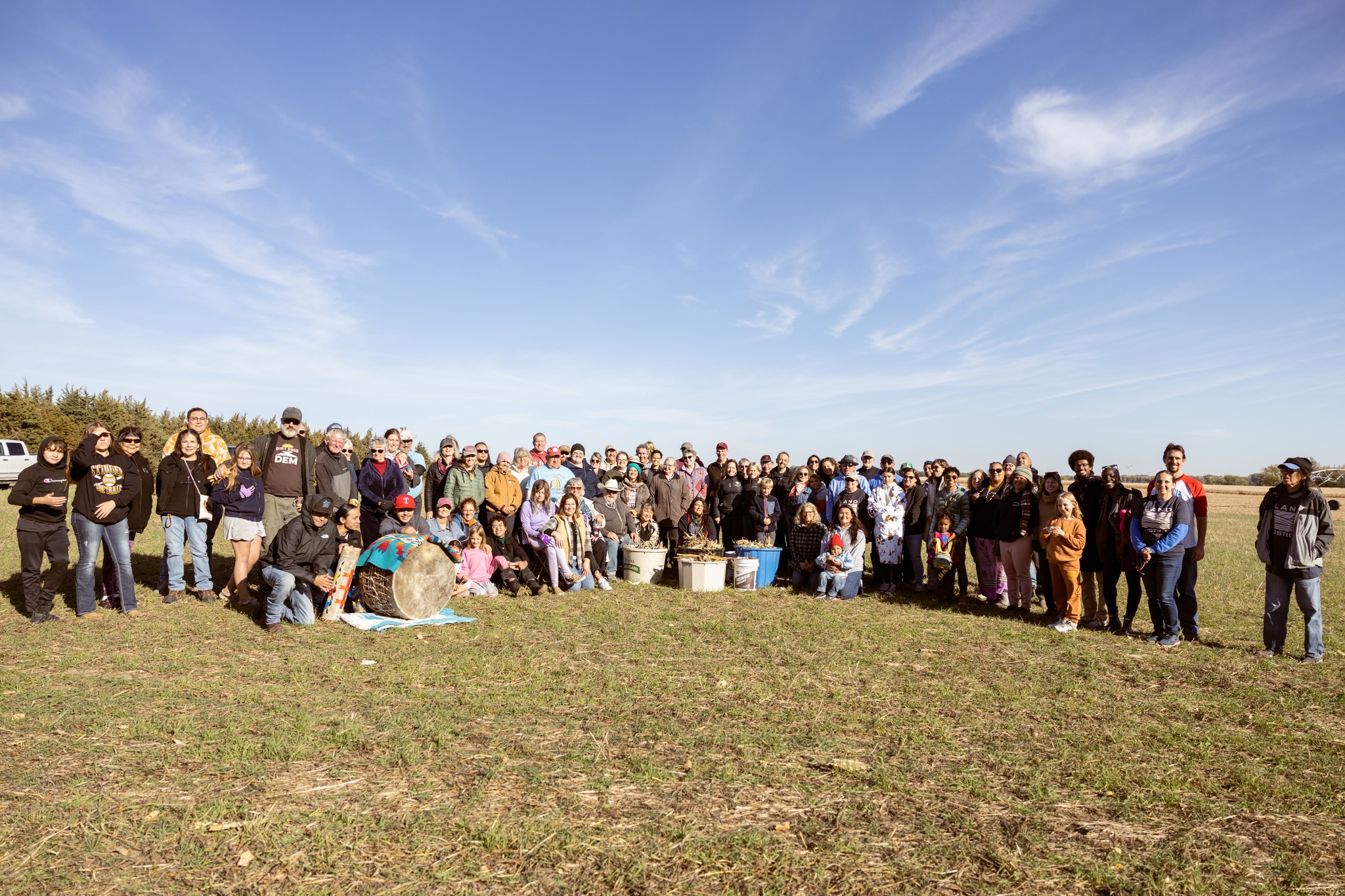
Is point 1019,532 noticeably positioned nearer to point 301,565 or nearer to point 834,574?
point 834,574

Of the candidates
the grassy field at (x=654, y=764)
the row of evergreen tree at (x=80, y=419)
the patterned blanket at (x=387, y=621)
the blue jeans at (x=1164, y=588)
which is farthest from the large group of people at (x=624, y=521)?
the row of evergreen tree at (x=80, y=419)

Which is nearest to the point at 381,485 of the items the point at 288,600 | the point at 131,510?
the point at 288,600

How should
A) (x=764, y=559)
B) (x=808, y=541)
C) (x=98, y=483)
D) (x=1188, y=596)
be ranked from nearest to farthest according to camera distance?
(x=98, y=483), (x=1188, y=596), (x=764, y=559), (x=808, y=541)

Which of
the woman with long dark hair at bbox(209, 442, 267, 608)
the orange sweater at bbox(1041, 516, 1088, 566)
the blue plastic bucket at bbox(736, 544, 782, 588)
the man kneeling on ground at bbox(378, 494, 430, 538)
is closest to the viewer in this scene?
the orange sweater at bbox(1041, 516, 1088, 566)

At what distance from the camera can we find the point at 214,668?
6641mm

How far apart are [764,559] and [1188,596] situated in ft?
17.7

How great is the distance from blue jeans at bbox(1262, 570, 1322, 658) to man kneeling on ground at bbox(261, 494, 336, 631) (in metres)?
9.64

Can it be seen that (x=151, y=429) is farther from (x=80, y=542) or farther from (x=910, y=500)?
(x=910, y=500)

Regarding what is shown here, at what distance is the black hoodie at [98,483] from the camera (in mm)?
8250

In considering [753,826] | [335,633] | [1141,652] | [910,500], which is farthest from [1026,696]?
[335,633]

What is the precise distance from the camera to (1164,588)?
27.2ft

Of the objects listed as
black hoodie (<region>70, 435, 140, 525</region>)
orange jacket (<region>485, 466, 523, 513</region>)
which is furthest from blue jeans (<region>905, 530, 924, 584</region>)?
black hoodie (<region>70, 435, 140, 525</region>)

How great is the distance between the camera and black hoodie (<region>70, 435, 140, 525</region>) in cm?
825

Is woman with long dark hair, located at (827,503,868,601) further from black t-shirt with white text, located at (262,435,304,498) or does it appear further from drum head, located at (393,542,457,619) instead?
black t-shirt with white text, located at (262,435,304,498)
